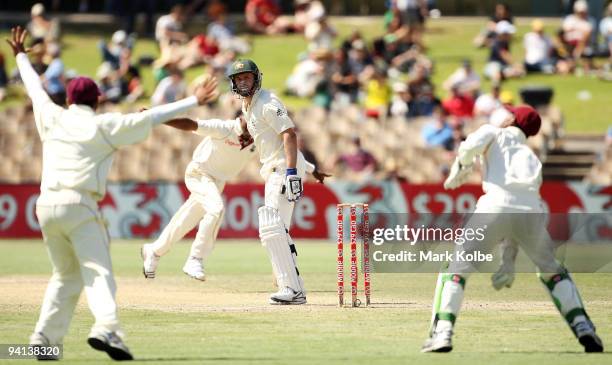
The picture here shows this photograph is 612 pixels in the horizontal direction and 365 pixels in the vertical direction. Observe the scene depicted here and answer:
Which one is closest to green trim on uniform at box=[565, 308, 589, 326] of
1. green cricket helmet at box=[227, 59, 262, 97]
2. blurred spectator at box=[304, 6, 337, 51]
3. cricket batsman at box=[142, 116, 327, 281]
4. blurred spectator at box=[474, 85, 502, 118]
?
green cricket helmet at box=[227, 59, 262, 97]

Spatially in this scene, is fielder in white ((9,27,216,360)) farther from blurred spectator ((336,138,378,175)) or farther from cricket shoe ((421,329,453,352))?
blurred spectator ((336,138,378,175))

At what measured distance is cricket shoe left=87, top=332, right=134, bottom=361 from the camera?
862 cm

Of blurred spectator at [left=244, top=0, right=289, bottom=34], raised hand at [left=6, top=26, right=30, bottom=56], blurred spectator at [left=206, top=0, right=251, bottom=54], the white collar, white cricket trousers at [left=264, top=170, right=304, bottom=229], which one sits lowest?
white cricket trousers at [left=264, top=170, right=304, bottom=229]

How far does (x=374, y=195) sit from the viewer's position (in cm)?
2239

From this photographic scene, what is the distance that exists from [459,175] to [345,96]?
16205 mm

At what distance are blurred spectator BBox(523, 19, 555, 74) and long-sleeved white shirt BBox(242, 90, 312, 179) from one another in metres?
16.6

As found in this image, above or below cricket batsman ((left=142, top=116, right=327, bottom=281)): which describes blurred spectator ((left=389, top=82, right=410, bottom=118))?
above

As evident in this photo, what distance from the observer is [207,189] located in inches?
550

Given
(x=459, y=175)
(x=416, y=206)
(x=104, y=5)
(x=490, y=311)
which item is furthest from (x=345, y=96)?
(x=459, y=175)

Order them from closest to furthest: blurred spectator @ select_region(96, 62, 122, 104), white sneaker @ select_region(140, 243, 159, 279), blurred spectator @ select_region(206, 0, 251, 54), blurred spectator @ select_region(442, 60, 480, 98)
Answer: white sneaker @ select_region(140, 243, 159, 279), blurred spectator @ select_region(442, 60, 480, 98), blurred spectator @ select_region(96, 62, 122, 104), blurred spectator @ select_region(206, 0, 251, 54)

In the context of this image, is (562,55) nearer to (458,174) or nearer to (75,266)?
(458,174)

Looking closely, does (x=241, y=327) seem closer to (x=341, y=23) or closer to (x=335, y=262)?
(x=335, y=262)

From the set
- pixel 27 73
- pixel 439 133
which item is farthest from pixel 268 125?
pixel 439 133

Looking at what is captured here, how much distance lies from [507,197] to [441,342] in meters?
1.11
